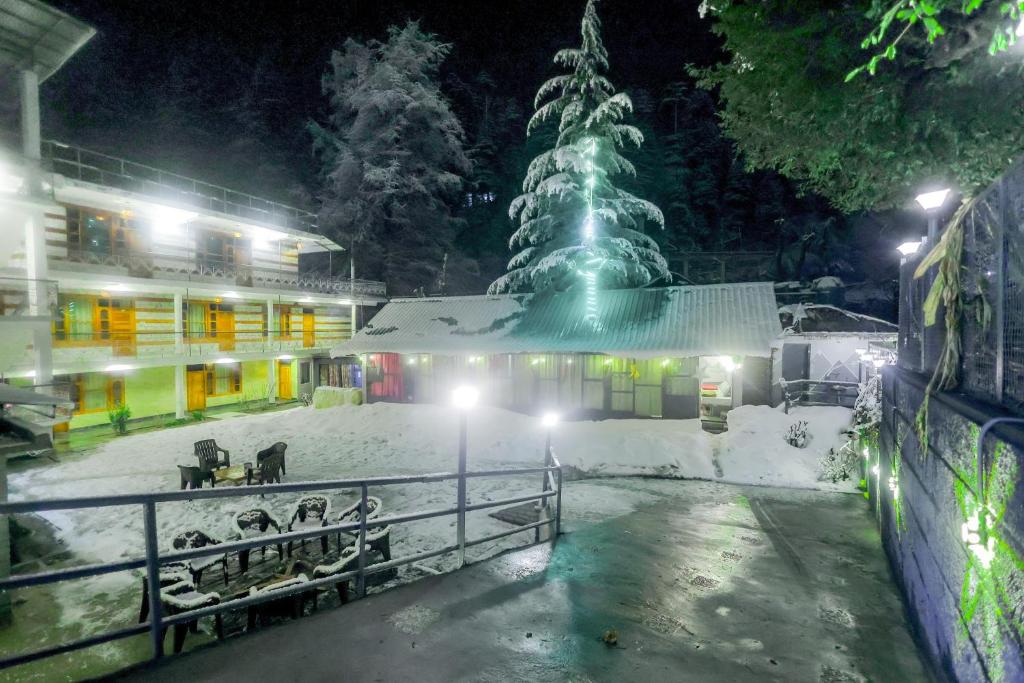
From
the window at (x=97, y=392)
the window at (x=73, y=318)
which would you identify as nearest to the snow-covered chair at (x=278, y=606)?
the window at (x=73, y=318)

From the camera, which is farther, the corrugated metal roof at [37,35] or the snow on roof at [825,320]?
the snow on roof at [825,320]

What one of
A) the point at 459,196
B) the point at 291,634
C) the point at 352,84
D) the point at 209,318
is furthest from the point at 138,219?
the point at 291,634

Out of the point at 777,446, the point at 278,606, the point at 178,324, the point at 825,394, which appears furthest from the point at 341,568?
the point at 178,324

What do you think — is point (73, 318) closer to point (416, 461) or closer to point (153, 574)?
point (416, 461)

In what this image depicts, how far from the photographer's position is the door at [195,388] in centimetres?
2433

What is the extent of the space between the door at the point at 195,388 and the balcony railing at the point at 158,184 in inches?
327

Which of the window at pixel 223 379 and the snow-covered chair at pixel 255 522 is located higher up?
the window at pixel 223 379

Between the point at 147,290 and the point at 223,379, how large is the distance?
20.4ft

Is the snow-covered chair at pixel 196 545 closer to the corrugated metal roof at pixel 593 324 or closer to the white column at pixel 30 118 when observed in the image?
the corrugated metal roof at pixel 593 324

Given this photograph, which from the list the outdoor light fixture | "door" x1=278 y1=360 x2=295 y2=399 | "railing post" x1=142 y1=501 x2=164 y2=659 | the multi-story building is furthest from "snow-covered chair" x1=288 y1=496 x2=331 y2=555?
"door" x1=278 y1=360 x2=295 y2=399

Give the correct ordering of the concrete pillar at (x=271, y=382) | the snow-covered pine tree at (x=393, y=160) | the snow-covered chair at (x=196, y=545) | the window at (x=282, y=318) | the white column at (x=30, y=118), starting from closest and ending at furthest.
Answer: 1. the snow-covered chair at (x=196, y=545)
2. the white column at (x=30, y=118)
3. the concrete pillar at (x=271, y=382)
4. the window at (x=282, y=318)
5. the snow-covered pine tree at (x=393, y=160)

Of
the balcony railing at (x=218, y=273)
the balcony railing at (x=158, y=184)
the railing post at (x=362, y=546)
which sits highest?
the balcony railing at (x=158, y=184)

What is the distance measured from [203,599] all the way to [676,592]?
5.25 metres

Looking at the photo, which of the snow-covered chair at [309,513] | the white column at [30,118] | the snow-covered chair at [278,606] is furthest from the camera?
the white column at [30,118]
